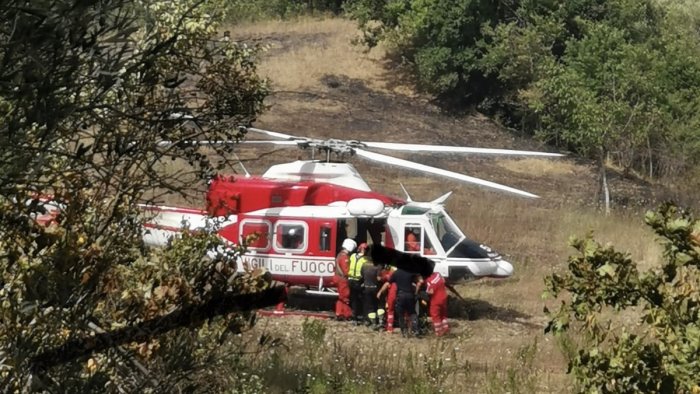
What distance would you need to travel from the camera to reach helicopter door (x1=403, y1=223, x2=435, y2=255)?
17.1 meters

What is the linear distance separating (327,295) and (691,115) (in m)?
20.8

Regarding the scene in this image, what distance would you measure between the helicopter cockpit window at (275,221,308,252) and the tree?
9.08 m

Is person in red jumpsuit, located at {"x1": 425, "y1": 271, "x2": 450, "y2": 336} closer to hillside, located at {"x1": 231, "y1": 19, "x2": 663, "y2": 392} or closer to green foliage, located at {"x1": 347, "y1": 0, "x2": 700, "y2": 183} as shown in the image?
hillside, located at {"x1": 231, "y1": 19, "x2": 663, "y2": 392}

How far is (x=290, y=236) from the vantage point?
56.2 ft

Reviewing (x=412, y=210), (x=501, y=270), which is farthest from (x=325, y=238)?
(x=501, y=270)

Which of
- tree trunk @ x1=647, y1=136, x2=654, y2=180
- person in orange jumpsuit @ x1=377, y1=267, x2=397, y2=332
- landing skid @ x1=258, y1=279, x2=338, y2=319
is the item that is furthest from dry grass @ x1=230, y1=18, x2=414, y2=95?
person in orange jumpsuit @ x1=377, y1=267, x2=397, y2=332

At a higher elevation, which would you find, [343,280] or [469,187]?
[343,280]

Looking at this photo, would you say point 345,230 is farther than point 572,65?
No

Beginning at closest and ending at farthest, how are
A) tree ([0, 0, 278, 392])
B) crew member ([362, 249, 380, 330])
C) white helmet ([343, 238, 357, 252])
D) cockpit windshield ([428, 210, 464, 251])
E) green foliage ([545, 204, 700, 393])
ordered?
tree ([0, 0, 278, 392]) < green foliage ([545, 204, 700, 393]) < white helmet ([343, 238, 357, 252]) < crew member ([362, 249, 380, 330]) < cockpit windshield ([428, 210, 464, 251])

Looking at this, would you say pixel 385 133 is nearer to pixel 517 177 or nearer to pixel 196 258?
pixel 517 177

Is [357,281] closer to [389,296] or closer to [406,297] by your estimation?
[389,296]

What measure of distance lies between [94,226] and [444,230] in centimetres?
→ 1198

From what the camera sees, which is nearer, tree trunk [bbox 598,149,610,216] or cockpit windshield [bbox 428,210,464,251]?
cockpit windshield [bbox 428,210,464,251]

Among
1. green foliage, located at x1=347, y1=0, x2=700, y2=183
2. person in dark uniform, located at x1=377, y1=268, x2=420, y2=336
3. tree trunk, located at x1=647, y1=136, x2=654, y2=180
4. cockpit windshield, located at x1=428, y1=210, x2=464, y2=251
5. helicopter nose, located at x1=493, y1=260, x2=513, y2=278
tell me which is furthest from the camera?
tree trunk, located at x1=647, y1=136, x2=654, y2=180
